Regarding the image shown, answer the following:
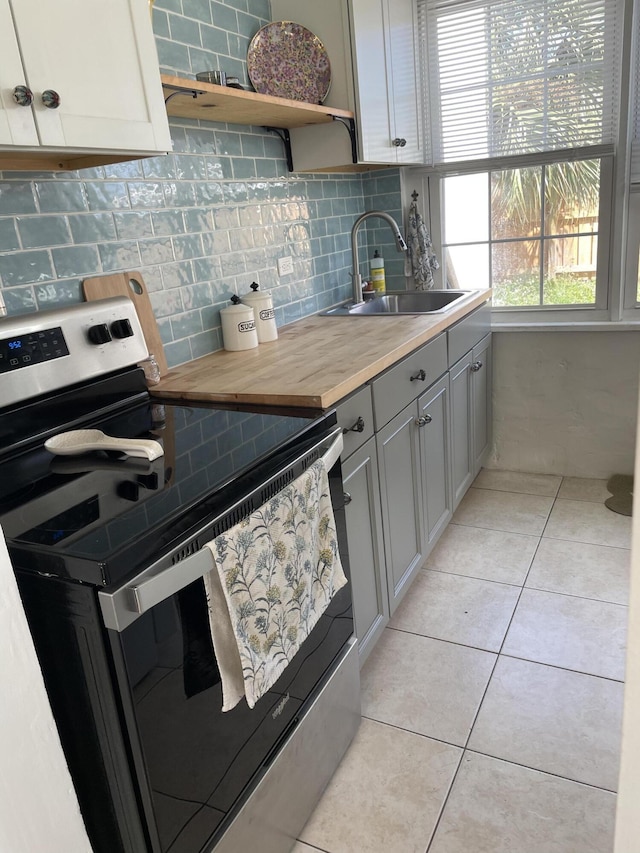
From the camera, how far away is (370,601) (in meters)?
1.92

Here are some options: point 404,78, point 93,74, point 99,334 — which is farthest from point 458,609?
point 404,78

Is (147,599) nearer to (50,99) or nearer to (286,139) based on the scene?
(50,99)

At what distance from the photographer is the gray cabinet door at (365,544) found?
1.77 m

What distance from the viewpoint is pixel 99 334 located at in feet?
5.14

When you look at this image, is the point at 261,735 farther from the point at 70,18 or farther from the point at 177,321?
the point at 70,18

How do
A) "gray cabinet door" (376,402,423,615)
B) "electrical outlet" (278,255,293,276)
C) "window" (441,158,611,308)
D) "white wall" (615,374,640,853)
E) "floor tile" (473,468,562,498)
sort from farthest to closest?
"floor tile" (473,468,562,498) < "window" (441,158,611,308) < "electrical outlet" (278,255,293,276) < "gray cabinet door" (376,402,423,615) < "white wall" (615,374,640,853)

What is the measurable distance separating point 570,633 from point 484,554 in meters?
0.55

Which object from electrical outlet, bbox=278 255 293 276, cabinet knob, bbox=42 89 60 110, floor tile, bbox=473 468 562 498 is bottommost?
floor tile, bbox=473 468 562 498

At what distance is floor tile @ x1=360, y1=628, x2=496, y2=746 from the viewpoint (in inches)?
72.3

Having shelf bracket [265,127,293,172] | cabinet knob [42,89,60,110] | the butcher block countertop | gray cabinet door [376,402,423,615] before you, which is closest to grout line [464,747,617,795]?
gray cabinet door [376,402,423,615]

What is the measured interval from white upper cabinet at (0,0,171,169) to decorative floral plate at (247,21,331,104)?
0.96 meters

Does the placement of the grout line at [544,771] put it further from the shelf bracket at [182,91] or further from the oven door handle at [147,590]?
the shelf bracket at [182,91]

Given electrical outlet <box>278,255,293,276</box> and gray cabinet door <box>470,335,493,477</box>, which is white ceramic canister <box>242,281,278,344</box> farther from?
gray cabinet door <box>470,335,493,477</box>

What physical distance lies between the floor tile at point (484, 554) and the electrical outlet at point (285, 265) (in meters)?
1.27
